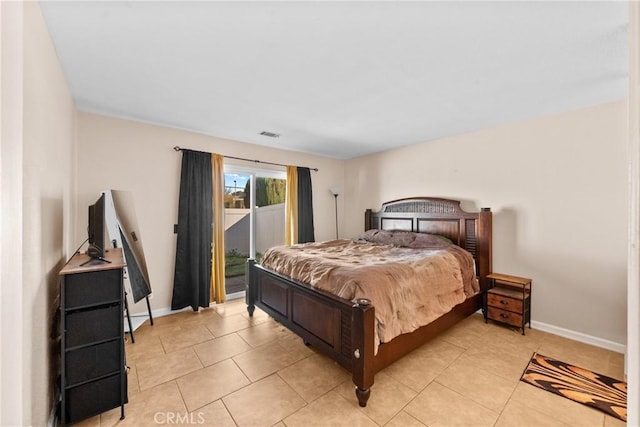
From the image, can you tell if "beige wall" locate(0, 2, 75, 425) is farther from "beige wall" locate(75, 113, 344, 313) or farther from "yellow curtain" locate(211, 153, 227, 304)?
"yellow curtain" locate(211, 153, 227, 304)

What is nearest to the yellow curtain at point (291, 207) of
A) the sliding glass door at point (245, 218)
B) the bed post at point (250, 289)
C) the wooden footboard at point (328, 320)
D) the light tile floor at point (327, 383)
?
the sliding glass door at point (245, 218)

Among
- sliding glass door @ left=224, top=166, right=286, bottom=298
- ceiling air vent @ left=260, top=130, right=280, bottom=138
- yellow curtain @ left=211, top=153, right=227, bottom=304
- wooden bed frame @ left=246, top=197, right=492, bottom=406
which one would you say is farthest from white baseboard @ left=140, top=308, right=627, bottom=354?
ceiling air vent @ left=260, top=130, right=280, bottom=138

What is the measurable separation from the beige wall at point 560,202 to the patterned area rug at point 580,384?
791 millimetres

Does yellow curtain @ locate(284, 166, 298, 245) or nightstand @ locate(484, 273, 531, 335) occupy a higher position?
yellow curtain @ locate(284, 166, 298, 245)

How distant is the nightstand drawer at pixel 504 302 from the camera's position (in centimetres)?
302

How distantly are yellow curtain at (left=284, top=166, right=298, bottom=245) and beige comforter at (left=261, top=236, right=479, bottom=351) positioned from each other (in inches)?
45.7

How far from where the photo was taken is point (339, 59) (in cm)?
204

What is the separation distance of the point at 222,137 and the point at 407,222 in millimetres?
3100

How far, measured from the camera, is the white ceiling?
1.60 m

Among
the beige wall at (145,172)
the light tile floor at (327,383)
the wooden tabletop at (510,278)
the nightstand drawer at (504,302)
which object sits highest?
the beige wall at (145,172)

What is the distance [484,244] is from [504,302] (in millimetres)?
729

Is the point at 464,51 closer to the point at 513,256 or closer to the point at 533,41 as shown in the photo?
the point at 533,41

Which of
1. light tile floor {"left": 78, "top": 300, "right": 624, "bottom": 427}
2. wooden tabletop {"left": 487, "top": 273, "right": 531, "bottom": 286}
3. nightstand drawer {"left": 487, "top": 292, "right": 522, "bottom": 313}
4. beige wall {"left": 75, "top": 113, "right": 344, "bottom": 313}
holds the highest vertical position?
beige wall {"left": 75, "top": 113, "right": 344, "bottom": 313}

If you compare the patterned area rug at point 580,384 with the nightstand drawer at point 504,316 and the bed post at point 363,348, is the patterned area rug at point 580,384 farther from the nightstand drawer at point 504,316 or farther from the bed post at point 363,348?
the bed post at point 363,348
